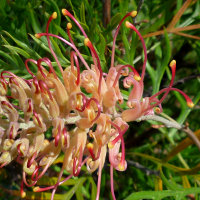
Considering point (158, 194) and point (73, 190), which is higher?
point (158, 194)

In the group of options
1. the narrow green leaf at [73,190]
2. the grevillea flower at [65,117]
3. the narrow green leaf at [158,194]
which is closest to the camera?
the grevillea flower at [65,117]

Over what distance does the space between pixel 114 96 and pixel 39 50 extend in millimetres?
309

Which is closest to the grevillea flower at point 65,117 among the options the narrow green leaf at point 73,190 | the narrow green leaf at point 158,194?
the narrow green leaf at point 158,194

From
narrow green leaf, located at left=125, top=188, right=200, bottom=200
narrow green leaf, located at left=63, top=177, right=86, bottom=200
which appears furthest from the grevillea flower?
narrow green leaf, located at left=63, top=177, right=86, bottom=200

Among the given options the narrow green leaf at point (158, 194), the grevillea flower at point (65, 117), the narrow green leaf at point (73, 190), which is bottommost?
the narrow green leaf at point (73, 190)

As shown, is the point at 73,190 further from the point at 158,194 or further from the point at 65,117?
the point at 65,117

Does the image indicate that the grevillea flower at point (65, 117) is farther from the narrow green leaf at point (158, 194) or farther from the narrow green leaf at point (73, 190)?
the narrow green leaf at point (73, 190)

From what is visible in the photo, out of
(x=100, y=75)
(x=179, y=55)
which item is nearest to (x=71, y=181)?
(x=100, y=75)

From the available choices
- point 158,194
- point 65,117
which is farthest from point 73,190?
point 65,117

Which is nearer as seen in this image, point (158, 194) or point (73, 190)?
point (158, 194)

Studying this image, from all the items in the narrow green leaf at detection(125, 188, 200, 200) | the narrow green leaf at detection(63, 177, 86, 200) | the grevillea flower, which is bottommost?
the narrow green leaf at detection(63, 177, 86, 200)

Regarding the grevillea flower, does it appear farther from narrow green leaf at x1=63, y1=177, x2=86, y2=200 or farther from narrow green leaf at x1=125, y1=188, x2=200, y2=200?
narrow green leaf at x1=63, y1=177, x2=86, y2=200

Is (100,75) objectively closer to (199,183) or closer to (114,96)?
(114,96)

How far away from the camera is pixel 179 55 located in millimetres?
1475
